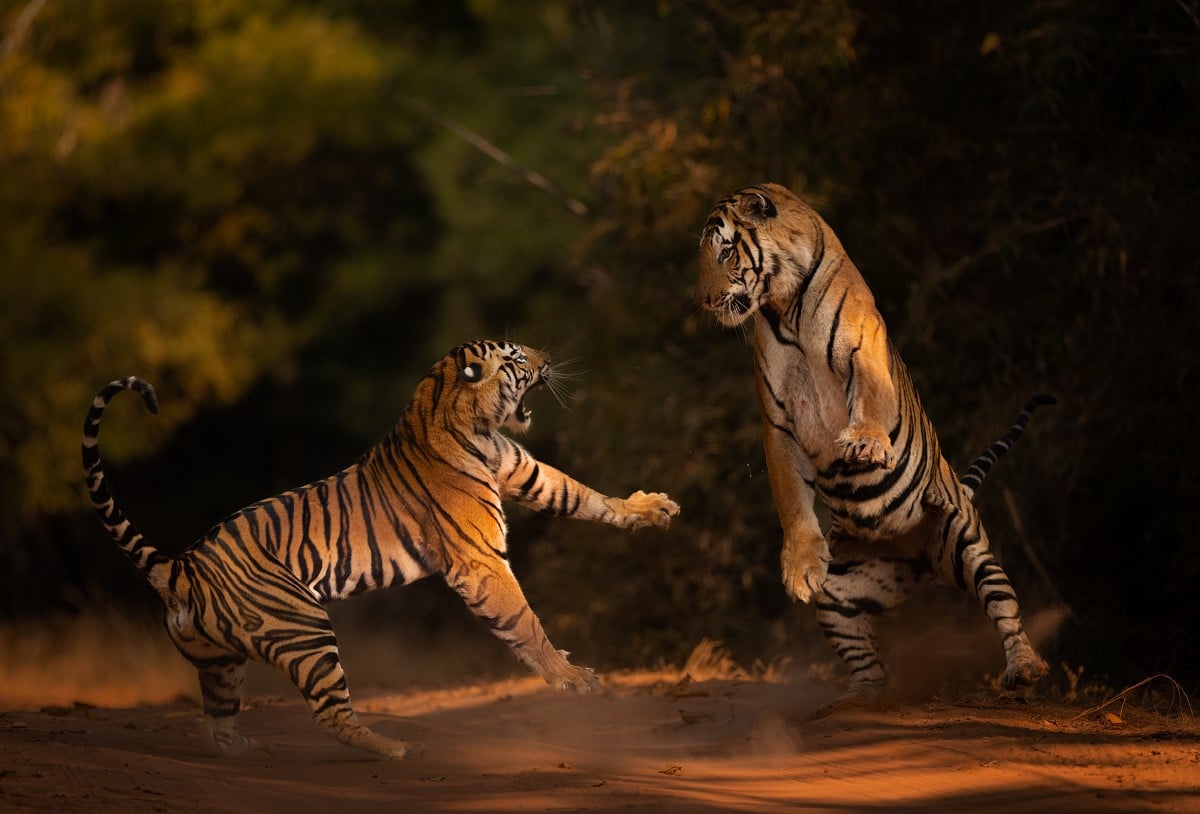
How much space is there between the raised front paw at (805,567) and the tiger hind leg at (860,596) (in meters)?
0.53

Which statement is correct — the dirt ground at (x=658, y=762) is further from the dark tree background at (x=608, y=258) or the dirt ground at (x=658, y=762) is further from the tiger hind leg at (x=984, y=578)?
the dark tree background at (x=608, y=258)

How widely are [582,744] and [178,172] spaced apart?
35.9 ft

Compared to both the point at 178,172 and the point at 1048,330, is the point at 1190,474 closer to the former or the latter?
the point at 1048,330

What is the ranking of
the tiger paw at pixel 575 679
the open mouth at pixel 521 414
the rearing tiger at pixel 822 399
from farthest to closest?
the open mouth at pixel 521 414
the rearing tiger at pixel 822 399
the tiger paw at pixel 575 679

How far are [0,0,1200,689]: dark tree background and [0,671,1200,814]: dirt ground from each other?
9.73 feet

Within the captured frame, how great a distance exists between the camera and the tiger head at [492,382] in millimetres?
6098

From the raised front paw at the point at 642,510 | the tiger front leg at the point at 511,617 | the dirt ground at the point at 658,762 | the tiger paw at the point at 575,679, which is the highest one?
the raised front paw at the point at 642,510

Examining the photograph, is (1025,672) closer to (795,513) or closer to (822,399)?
(795,513)

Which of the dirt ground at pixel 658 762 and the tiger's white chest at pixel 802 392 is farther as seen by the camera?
the tiger's white chest at pixel 802 392

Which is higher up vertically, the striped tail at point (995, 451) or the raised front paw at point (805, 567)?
the striped tail at point (995, 451)

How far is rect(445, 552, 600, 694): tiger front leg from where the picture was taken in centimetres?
570

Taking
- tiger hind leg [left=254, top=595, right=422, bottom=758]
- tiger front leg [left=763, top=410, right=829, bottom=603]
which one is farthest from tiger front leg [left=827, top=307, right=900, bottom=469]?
tiger hind leg [left=254, top=595, right=422, bottom=758]

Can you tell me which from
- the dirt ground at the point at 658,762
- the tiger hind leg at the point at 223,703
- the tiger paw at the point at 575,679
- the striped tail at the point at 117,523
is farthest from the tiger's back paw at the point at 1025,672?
the striped tail at the point at 117,523

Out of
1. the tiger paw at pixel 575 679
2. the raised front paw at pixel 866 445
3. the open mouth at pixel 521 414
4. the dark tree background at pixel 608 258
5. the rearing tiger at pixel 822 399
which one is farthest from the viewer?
the dark tree background at pixel 608 258
